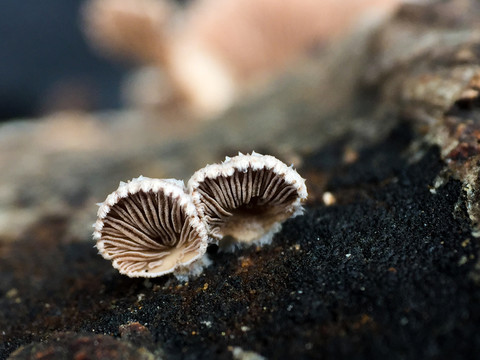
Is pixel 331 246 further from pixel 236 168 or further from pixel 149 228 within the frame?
pixel 149 228

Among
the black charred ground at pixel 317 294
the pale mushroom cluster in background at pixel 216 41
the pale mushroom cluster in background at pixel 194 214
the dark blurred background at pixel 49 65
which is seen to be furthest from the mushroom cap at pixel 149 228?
the dark blurred background at pixel 49 65

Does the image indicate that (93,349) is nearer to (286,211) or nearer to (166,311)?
(166,311)

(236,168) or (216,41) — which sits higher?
(216,41)

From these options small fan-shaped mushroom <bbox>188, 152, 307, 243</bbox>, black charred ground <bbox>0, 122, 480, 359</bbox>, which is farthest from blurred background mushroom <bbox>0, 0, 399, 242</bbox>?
small fan-shaped mushroom <bbox>188, 152, 307, 243</bbox>

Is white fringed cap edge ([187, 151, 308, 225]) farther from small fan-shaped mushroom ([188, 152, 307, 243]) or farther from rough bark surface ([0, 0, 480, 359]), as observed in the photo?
rough bark surface ([0, 0, 480, 359])

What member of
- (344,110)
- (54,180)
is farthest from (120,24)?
(344,110)

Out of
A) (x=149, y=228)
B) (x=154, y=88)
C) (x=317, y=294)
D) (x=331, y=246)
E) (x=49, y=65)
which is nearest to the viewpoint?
(x=317, y=294)

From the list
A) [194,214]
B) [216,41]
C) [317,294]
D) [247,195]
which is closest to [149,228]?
[194,214]
